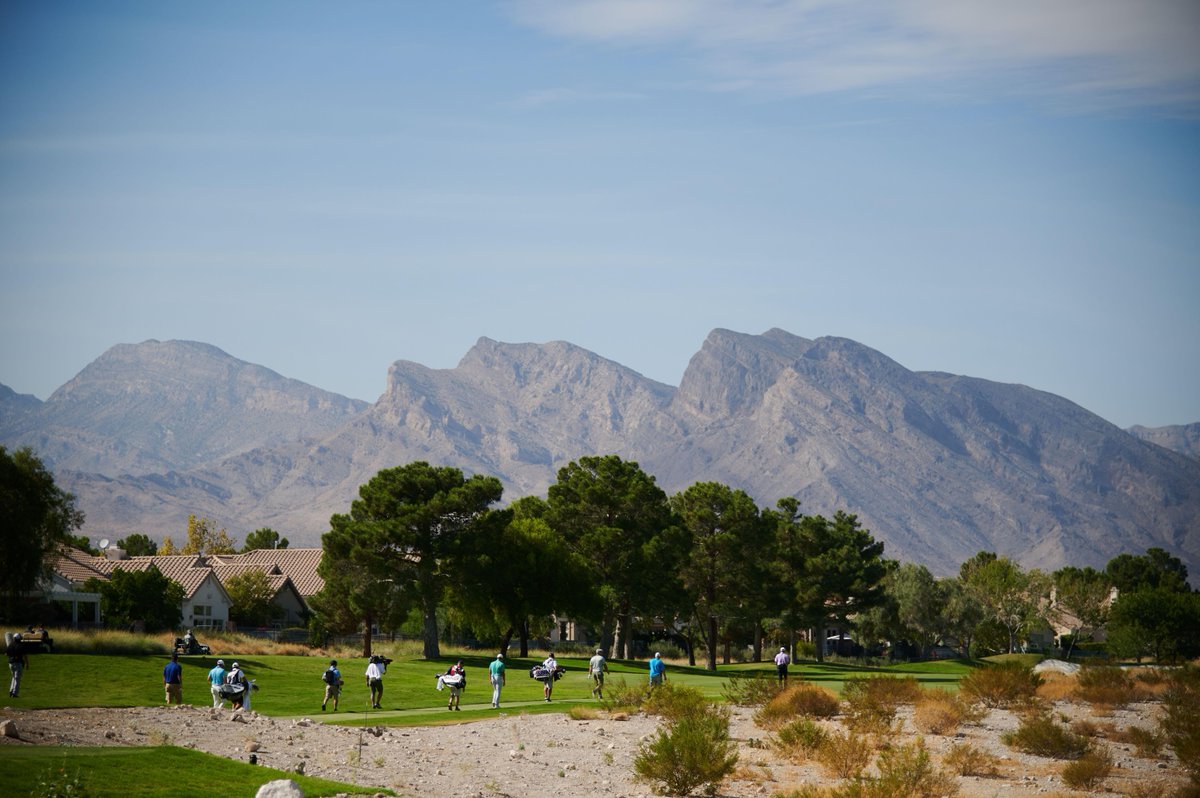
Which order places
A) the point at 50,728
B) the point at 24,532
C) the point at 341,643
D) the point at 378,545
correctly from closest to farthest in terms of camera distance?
1. the point at 50,728
2. the point at 24,532
3. the point at 378,545
4. the point at 341,643

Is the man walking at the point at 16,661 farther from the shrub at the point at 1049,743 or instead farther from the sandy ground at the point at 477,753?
the shrub at the point at 1049,743

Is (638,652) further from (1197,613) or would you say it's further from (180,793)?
(180,793)

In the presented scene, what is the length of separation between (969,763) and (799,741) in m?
4.72

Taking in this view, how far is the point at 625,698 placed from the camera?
4834cm

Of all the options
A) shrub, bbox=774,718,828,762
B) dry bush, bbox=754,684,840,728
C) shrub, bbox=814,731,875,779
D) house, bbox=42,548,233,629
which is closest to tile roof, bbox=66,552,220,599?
house, bbox=42,548,233,629

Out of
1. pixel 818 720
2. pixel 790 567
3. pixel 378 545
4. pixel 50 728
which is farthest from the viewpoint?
pixel 790 567

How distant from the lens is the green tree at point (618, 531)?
85.6 metres

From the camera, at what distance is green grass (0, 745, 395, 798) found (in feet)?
84.4

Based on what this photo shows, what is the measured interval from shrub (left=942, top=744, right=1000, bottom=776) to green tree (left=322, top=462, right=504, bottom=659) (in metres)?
43.3

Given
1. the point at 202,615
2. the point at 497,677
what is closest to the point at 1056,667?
the point at 497,677

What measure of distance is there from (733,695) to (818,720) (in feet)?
25.5

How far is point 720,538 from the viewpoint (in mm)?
87938

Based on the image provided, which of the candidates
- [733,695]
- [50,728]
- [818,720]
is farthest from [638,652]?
[50,728]

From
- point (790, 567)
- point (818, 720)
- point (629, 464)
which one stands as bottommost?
point (818, 720)
